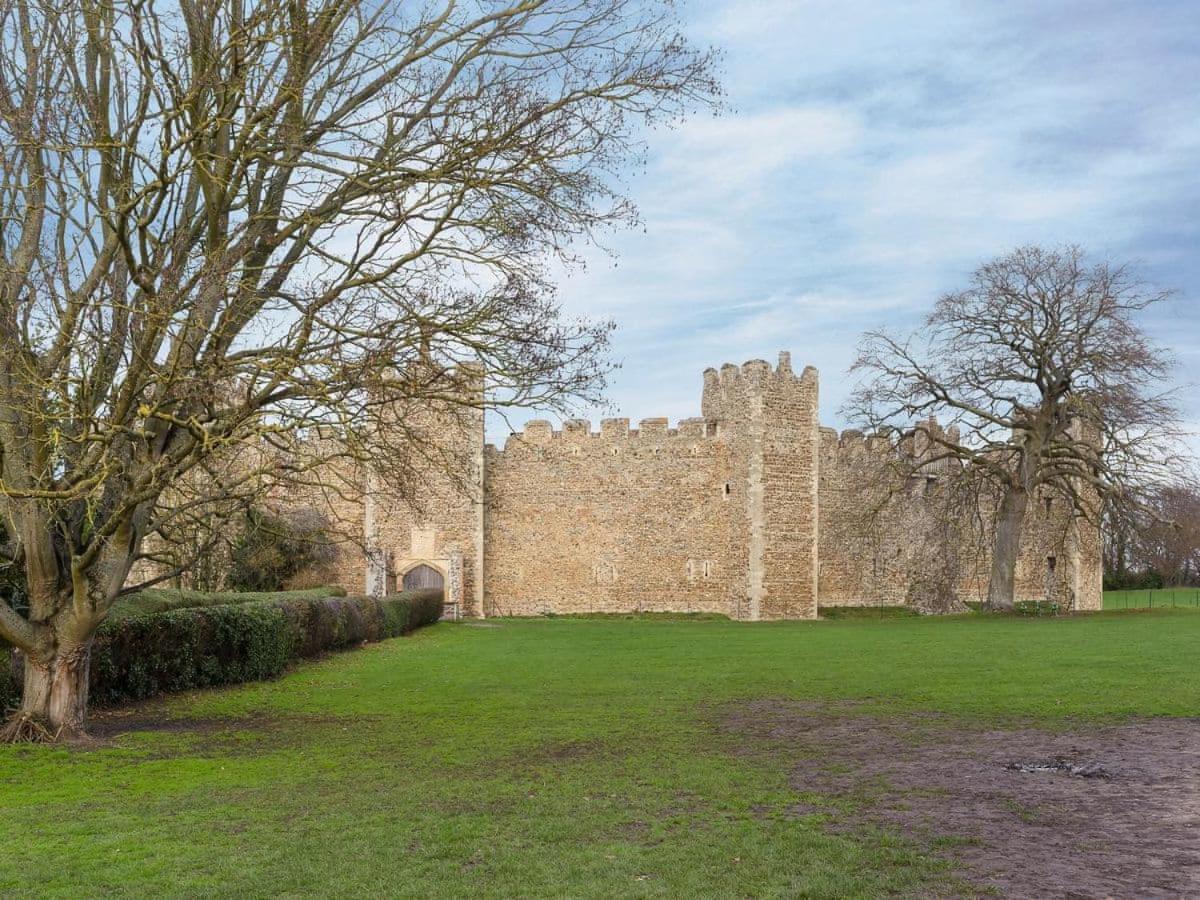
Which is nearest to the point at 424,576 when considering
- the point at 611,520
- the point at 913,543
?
the point at 611,520

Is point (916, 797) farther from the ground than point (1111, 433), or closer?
closer

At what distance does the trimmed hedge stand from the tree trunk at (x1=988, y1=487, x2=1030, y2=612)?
17.4 m

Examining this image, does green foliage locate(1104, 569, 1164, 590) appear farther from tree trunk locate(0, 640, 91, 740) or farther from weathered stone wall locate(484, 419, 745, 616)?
tree trunk locate(0, 640, 91, 740)

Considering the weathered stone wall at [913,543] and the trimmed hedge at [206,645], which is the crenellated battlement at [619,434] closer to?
the weathered stone wall at [913,543]

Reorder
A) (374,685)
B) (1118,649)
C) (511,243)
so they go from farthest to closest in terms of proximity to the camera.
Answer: (1118,649) < (374,685) < (511,243)

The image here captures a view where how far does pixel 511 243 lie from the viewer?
9883mm

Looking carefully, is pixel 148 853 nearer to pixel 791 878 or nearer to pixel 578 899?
pixel 578 899

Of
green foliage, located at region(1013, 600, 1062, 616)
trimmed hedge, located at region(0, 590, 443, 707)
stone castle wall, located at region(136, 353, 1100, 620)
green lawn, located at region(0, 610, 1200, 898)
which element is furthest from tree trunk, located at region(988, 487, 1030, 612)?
trimmed hedge, located at region(0, 590, 443, 707)

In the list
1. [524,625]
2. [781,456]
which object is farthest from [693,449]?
[524,625]

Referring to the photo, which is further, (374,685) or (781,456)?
(781,456)

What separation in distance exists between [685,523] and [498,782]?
85.9ft

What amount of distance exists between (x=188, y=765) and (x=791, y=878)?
5.35m

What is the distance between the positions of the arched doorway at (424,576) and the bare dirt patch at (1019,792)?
78.7 feet

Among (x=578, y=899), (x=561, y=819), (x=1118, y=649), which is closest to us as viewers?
(x=578, y=899)
